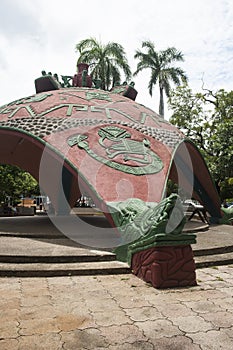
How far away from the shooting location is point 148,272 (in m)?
4.26

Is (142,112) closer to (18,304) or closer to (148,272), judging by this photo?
(148,272)

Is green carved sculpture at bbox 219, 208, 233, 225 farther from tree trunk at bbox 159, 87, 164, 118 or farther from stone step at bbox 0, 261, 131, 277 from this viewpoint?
tree trunk at bbox 159, 87, 164, 118

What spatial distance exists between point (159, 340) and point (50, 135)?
604 cm

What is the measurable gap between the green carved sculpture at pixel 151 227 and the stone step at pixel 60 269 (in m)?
0.29

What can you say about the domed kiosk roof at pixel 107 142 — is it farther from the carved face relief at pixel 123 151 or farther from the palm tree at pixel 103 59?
the palm tree at pixel 103 59

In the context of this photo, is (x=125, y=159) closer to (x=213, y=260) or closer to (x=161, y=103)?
(x=213, y=260)

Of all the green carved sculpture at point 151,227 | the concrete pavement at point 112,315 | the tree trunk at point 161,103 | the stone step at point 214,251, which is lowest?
the concrete pavement at point 112,315

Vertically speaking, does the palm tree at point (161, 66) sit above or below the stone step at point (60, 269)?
above

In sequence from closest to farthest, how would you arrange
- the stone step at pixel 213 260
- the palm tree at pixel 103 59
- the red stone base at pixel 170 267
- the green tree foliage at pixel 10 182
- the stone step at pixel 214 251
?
the red stone base at pixel 170 267 < the stone step at pixel 213 260 < the stone step at pixel 214 251 < the green tree foliage at pixel 10 182 < the palm tree at pixel 103 59

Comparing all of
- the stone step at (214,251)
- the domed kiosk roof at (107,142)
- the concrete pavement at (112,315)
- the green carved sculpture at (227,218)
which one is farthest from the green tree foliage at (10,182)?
the concrete pavement at (112,315)

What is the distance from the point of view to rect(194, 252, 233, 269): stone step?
5302 millimetres

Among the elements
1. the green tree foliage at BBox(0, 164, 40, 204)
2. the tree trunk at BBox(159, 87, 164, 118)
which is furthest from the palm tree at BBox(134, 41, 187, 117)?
the green tree foliage at BBox(0, 164, 40, 204)

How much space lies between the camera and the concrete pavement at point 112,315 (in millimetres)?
2531

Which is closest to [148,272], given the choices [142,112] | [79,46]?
[142,112]
